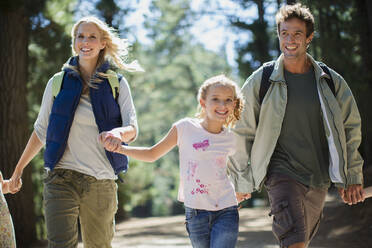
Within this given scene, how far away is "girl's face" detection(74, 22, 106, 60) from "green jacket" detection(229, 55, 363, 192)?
1.23 meters

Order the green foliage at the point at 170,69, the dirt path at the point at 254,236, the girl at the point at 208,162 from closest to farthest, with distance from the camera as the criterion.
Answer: the girl at the point at 208,162 → the dirt path at the point at 254,236 → the green foliage at the point at 170,69

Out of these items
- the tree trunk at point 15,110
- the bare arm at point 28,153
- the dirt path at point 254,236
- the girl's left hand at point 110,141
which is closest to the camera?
the girl's left hand at point 110,141

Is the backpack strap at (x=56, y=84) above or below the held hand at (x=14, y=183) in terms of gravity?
above

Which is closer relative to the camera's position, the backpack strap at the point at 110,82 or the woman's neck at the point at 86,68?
the backpack strap at the point at 110,82

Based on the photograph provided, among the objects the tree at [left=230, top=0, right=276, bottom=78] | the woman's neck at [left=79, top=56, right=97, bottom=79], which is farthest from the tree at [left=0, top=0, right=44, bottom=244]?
the tree at [left=230, top=0, right=276, bottom=78]

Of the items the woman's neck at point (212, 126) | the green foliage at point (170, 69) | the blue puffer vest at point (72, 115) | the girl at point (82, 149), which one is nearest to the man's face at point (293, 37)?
the woman's neck at point (212, 126)

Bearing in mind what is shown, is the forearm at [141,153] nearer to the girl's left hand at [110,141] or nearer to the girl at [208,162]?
the girl at [208,162]

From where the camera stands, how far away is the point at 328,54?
46.4ft

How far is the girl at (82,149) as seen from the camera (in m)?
3.93

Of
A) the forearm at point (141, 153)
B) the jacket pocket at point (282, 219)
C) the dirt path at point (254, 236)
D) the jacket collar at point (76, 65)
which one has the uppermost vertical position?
the jacket collar at point (76, 65)

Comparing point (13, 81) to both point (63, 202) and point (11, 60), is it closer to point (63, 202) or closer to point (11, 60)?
point (11, 60)

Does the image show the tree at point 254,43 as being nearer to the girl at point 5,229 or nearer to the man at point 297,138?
the man at point 297,138

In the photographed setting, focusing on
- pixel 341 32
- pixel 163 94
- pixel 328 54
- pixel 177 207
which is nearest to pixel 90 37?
pixel 328 54

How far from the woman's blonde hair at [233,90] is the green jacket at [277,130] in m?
0.15
